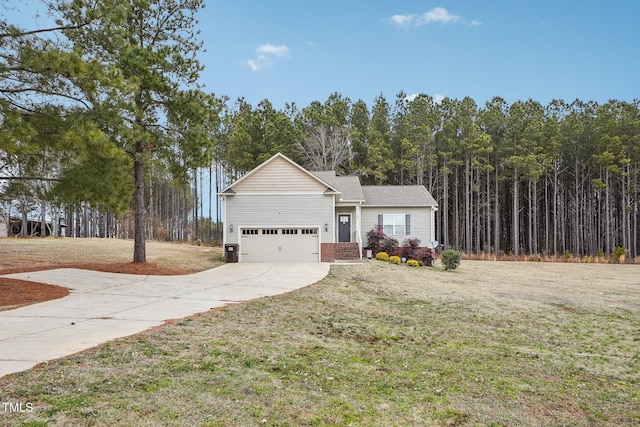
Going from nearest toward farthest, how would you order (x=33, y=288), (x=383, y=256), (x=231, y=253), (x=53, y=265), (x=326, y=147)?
(x=33, y=288)
(x=53, y=265)
(x=231, y=253)
(x=383, y=256)
(x=326, y=147)

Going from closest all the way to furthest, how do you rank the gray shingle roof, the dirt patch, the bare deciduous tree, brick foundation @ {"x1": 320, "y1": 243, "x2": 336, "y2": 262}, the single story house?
1. the dirt patch
2. brick foundation @ {"x1": 320, "y1": 243, "x2": 336, "y2": 262}
3. the single story house
4. the gray shingle roof
5. the bare deciduous tree

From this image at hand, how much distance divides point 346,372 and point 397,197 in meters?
20.7

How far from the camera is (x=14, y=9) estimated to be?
943 centimetres

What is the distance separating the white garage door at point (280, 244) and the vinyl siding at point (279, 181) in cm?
202

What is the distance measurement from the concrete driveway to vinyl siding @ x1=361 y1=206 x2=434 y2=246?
8.95 metres

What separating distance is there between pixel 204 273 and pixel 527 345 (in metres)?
11.5

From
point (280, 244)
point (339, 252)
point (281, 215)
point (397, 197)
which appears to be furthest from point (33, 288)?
point (397, 197)

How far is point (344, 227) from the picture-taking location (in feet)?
75.7

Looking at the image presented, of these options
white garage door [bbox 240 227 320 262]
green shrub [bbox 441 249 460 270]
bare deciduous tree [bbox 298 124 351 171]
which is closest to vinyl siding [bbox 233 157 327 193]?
white garage door [bbox 240 227 320 262]

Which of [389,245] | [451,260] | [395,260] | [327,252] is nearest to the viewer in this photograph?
[451,260]

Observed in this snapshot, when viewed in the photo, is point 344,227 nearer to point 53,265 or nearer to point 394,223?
point 394,223

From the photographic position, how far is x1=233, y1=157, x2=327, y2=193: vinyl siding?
20391 millimetres

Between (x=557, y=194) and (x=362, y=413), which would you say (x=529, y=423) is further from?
(x=557, y=194)

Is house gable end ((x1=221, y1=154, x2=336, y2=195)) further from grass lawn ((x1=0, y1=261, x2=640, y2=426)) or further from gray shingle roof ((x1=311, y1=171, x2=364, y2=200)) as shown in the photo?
grass lawn ((x1=0, y1=261, x2=640, y2=426))
